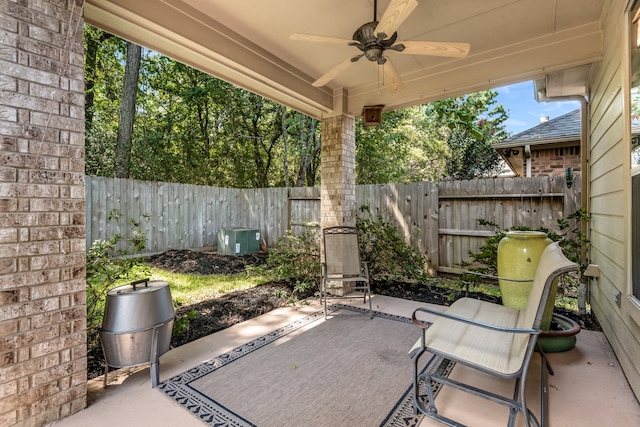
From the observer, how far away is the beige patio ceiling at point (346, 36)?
2512 mm

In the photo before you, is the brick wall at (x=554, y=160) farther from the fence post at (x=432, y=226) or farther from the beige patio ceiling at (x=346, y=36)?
the fence post at (x=432, y=226)

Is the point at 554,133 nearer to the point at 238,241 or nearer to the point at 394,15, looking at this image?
the point at 394,15

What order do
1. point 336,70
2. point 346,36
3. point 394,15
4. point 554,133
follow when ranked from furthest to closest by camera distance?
point 554,133 < point 346,36 < point 336,70 < point 394,15

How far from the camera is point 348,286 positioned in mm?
4379

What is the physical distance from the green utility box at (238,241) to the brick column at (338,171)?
2.94 meters

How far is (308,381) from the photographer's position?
2.20 m

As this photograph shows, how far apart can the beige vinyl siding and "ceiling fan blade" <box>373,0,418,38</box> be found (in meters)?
1.50

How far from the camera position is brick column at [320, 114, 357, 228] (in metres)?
4.32

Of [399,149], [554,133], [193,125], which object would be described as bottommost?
[554,133]

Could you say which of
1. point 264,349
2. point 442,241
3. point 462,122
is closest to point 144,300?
point 264,349

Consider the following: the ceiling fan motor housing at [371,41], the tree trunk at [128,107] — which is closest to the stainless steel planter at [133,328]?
the ceiling fan motor housing at [371,41]

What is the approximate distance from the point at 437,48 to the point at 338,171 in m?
2.19

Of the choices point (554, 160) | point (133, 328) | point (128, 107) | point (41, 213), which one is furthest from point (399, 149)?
point (41, 213)

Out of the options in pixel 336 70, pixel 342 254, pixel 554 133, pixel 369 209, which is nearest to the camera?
pixel 336 70
